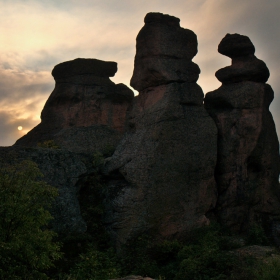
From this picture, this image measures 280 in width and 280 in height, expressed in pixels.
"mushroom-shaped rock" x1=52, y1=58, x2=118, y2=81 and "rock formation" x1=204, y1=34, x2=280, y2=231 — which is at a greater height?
"mushroom-shaped rock" x1=52, y1=58, x2=118, y2=81

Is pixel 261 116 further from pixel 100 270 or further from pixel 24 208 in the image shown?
pixel 24 208

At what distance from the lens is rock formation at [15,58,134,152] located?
36.5m

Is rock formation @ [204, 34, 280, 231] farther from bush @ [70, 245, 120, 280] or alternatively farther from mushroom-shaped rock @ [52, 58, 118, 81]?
mushroom-shaped rock @ [52, 58, 118, 81]

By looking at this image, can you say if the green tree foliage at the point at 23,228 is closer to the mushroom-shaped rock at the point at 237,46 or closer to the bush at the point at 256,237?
the bush at the point at 256,237

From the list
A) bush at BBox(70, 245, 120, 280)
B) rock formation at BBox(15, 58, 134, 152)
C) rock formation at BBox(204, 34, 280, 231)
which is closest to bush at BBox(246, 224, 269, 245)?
rock formation at BBox(204, 34, 280, 231)

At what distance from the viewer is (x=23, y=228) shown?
15.8 meters

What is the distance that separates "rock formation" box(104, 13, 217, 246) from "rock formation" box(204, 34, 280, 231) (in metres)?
1.15

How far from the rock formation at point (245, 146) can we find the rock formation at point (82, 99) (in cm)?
1078

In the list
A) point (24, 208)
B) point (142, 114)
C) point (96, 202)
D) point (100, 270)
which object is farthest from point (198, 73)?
point (24, 208)

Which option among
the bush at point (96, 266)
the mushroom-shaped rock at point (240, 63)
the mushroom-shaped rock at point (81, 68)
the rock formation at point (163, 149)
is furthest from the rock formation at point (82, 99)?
the bush at point (96, 266)

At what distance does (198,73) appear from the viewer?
1027 inches

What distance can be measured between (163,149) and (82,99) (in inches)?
582

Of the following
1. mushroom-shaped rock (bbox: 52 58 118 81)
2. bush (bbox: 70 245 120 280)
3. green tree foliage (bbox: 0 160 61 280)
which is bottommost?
bush (bbox: 70 245 120 280)

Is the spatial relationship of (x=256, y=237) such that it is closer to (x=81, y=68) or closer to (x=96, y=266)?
(x=96, y=266)
